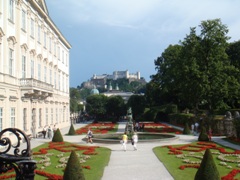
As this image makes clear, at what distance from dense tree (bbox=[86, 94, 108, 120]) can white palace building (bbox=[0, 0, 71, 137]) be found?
34605 mm

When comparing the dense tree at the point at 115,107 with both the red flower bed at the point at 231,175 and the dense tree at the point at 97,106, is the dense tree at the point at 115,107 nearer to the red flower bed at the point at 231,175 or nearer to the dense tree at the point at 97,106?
the dense tree at the point at 97,106

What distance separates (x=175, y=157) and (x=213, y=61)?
24681 millimetres

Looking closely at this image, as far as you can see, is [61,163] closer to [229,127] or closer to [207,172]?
[207,172]

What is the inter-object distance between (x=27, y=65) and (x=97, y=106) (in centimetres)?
5226

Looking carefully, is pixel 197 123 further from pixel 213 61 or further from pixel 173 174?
pixel 173 174

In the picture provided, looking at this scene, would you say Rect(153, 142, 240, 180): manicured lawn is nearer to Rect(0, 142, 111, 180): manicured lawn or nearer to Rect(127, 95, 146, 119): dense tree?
Rect(0, 142, 111, 180): manicured lawn

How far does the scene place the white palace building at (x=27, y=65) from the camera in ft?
88.1

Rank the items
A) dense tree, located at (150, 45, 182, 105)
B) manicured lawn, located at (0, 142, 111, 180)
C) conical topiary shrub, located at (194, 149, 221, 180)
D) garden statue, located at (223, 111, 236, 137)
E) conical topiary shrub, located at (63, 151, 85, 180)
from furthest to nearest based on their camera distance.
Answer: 1. dense tree, located at (150, 45, 182, 105)
2. garden statue, located at (223, 111, 236, 137)
3. manicured lawn, located at (0, 142, 111, 180)
4. conical topiary shrub, located at (63, 151, 85, 180)
5. conical topiary shrub, located at (194, 149, 221, 180)

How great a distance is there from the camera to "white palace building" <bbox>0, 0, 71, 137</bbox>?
2684 centimetres

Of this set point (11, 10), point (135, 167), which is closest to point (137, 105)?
point (11, 10)

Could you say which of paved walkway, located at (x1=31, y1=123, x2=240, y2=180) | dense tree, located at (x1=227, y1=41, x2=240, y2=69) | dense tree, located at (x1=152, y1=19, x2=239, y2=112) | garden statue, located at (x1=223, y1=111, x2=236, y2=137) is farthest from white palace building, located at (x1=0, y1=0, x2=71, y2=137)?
dense tree, located at (x1=227, y1=41, x2=240, y2=69)

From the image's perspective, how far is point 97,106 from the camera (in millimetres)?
84875

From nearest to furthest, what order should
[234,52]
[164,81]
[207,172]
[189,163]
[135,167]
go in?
1. [207,172]
2. [135,167]
3. [189,163]
4. [234,52]
5. [164,81]

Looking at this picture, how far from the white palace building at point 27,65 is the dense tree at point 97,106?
34.6 metres
